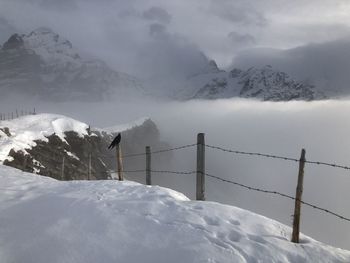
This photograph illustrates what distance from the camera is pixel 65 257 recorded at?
30.7ft

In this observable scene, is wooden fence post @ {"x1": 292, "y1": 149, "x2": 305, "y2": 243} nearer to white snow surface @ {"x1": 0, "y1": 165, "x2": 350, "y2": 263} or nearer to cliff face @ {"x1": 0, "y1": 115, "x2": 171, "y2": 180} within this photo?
white snow surface @ {"x1": 0, "y1": 165, "x2": 350, "y2": 263}

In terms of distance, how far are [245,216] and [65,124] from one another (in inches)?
2608

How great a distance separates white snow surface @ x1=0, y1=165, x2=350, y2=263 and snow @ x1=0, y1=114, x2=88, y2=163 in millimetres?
35207

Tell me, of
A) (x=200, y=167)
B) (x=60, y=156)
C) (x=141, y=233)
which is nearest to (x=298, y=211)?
(x=141, y=233)

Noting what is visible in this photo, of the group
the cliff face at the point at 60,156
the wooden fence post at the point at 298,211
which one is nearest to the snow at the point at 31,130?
the cliff face at the point at 60,156

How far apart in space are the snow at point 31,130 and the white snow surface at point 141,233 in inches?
1386

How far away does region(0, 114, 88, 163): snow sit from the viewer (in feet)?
169

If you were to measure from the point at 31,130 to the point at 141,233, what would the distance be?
183 ft

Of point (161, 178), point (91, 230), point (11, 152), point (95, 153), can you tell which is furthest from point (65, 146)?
point (161, 178)

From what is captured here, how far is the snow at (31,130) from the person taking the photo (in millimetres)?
51562

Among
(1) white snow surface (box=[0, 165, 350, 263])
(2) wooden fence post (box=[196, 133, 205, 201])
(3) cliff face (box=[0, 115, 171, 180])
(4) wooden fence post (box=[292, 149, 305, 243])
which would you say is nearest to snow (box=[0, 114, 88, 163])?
(3) cliff face (box=[0, 115, 171, 180])

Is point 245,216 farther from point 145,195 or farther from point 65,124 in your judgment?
point 65,124

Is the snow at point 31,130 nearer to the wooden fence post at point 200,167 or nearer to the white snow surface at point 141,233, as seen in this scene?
the wooden fence post at point 200,167

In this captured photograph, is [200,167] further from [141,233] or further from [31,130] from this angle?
[31,130]
